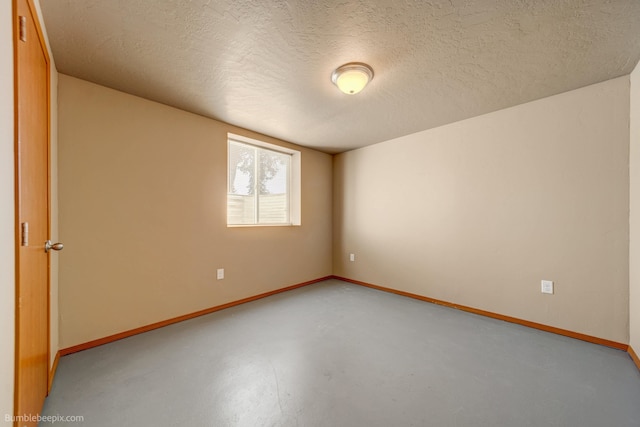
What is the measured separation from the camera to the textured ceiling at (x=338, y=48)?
4.69 feet

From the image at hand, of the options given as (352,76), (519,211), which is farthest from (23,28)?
(519,211)

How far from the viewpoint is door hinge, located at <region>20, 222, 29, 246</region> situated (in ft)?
3.37

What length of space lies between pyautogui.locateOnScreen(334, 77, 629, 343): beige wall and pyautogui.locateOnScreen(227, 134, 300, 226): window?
1312 millimetres

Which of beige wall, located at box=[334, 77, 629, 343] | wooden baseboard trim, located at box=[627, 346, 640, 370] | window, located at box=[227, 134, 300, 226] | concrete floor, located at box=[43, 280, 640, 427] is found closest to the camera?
concrete floor, located at box=[43, 280, 640, 427]

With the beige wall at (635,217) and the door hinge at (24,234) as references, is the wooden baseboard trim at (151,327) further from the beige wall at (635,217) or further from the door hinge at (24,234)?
the beige wall at (635,217)

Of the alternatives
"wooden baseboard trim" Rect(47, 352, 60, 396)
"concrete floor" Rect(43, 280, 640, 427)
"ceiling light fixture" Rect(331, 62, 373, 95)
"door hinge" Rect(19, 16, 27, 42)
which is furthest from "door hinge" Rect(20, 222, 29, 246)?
"ceiling light fixture" Rect(331, 62, 373, 95)

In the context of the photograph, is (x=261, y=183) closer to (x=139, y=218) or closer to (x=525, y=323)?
(x=139, y=218)

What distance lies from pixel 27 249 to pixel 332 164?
12.7 feet

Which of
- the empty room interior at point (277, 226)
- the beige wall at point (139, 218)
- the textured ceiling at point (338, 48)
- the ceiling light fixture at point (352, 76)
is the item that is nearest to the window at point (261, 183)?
the empty room interior at point (277, 226)

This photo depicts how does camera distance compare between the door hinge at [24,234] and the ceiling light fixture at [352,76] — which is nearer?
the door hinge at [24,234]

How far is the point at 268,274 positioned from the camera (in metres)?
3.53

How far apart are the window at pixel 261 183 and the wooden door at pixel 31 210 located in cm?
180

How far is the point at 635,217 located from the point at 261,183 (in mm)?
3711

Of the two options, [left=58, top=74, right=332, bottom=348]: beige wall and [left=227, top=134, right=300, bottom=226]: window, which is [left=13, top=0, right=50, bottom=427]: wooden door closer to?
[left=58, top=74, right=332, bottom=348]: beige wall
